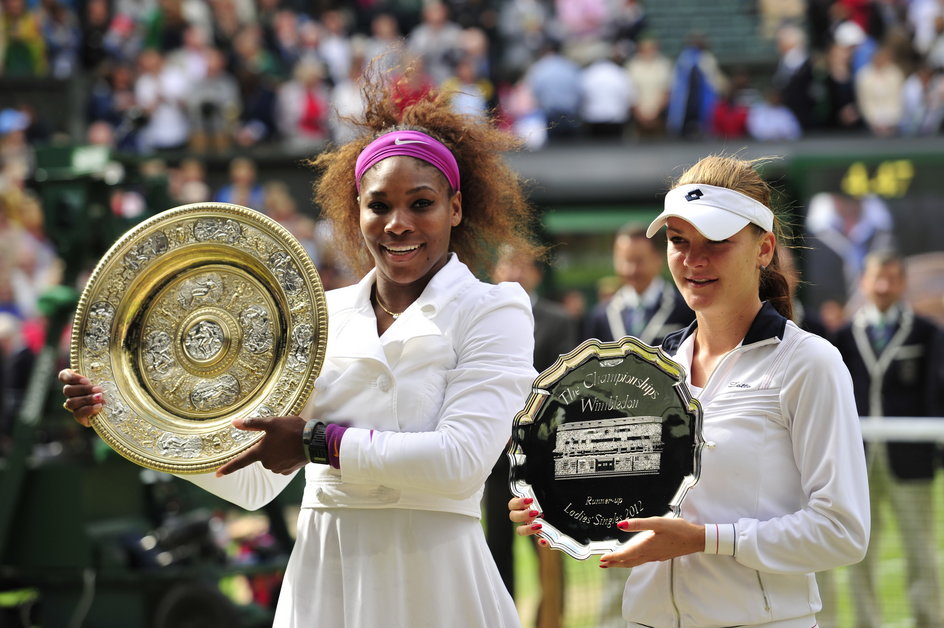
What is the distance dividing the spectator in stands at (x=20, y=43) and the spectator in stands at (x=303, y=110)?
3.29m

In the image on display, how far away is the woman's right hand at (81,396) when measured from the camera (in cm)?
301

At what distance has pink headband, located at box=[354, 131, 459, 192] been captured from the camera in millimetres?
2973

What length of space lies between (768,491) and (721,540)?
0.50 ft

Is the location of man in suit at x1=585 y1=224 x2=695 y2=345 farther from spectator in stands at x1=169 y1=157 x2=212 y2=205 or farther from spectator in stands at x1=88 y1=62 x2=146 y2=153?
spectator in stands at x1=88 y1=62 x2=146 y2=153

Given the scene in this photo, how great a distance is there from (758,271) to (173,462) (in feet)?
4.50

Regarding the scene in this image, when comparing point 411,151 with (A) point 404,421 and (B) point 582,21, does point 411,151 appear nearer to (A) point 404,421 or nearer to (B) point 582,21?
(A) point 404,421

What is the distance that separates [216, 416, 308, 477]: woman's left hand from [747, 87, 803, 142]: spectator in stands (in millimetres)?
A: 11781

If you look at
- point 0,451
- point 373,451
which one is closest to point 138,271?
point 373,451

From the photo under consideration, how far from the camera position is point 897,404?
680cm

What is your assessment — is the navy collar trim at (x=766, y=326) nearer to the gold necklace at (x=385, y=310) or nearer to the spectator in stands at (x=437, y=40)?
the gold necklace at (x=385, y=310)

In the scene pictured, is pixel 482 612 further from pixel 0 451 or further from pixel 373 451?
pixel 0 451

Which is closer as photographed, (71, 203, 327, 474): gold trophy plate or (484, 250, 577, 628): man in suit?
(71, 203, 327, 474): gold trophy plate

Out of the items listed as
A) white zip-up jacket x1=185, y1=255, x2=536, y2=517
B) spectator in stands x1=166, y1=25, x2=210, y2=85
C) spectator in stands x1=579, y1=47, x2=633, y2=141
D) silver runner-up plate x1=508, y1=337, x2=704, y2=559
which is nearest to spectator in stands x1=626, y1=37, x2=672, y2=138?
spectator in stands x1=579, y1=47, x2=633, y2=141

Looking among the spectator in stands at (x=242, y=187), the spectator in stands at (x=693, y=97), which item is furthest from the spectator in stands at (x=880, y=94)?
the spectator in stands at (x=242, y=187)
